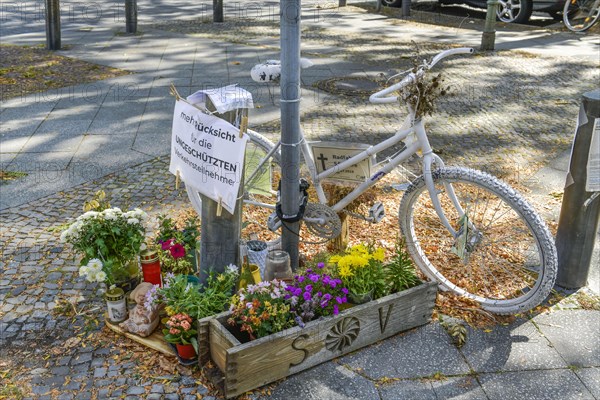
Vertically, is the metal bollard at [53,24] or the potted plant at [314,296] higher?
the metal bollard at [53,24]

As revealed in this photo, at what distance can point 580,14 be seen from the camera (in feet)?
47.0

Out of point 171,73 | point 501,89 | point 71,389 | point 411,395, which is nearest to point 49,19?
point 171,73

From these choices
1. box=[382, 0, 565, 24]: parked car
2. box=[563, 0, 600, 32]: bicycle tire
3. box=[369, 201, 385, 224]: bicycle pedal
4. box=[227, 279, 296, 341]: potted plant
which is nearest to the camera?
box=[227, 279, 296, 341]: potted plant

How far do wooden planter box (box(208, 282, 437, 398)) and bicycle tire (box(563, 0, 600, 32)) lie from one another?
39.5ft

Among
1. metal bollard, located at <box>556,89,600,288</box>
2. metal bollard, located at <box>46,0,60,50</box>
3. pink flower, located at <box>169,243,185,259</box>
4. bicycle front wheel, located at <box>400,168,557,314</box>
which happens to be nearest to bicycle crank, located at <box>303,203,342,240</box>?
bicycle front wheel, located at <box>400,168,557,314</box>

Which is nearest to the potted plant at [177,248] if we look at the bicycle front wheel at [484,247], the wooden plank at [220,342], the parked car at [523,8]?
the wooden plank at [220,342]

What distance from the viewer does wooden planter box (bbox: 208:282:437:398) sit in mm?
3213

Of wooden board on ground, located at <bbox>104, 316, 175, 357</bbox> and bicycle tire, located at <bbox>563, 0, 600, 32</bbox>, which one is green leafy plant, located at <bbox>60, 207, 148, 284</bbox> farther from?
bicycle tire, located at <bbox>563, 0, 600, 32</bbox>

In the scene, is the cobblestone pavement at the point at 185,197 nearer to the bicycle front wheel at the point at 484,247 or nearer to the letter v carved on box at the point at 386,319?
the letter v carved on box at the point at 386,319

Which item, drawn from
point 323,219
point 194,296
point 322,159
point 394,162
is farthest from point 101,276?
point 394,162

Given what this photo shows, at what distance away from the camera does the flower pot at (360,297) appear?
11.9 ft

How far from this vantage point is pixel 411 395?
3342 mm

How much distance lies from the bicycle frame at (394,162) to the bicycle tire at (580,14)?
11.5m

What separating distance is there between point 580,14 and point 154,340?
13.4m
